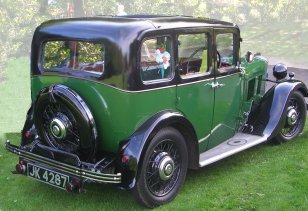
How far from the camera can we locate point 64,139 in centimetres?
391

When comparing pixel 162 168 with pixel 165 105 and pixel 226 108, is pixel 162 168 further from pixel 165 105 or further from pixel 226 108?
pixel 226 108

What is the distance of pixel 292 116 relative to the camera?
18.6 ft

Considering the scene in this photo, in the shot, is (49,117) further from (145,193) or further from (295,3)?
(295,3)

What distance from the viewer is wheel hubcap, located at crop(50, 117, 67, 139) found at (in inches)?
150

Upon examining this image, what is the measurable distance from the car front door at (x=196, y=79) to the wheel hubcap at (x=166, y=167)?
53 centimetres

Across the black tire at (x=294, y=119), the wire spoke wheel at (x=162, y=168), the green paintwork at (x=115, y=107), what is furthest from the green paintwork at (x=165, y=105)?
the black tire at (x=294, y=119)

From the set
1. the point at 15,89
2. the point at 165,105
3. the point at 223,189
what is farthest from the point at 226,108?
the point at 15,89

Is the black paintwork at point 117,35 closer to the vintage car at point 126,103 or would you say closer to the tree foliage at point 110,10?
the vintage car at point 126,103

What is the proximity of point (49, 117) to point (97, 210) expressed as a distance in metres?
1.00

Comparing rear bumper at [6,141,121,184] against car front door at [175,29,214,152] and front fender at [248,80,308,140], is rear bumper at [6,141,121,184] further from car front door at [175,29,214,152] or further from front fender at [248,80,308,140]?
front fender at [248,80,308,140]

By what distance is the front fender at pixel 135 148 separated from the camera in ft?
11.8

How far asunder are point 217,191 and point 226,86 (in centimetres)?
124

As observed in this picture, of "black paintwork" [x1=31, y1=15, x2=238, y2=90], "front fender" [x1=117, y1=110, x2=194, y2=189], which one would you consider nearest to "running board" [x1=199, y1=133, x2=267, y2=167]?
"front fender" [x1=117, y1=110, x2=194, y2=189]

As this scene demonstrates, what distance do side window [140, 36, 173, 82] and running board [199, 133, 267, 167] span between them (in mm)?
1051
